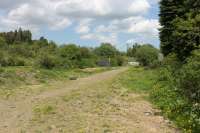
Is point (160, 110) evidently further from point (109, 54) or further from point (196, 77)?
point (109, 54)

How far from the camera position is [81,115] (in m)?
13.4

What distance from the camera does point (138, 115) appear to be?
45.5ft

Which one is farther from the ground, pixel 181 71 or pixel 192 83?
pixel 181 71

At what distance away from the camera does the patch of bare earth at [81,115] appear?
11430mm

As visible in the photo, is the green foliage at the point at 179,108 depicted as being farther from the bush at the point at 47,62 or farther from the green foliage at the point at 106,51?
the green foliage at the point at 106,51

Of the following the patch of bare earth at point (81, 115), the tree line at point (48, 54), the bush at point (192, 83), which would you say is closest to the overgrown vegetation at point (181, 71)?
the bush at point (192, 83)

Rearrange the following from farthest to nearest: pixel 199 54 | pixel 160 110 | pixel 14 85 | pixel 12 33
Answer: pixel 12 33
pixel 14 85
pixel 199 54
pixel 160 110

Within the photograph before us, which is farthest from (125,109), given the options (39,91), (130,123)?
(39,91)

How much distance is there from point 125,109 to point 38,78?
50.4 ft

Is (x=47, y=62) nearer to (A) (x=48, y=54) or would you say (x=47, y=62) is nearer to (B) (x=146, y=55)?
(A) (x=48, y=54)

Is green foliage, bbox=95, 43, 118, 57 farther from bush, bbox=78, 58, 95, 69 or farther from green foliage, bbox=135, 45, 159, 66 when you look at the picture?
green foliage, bbox=135, 45, 159, 66

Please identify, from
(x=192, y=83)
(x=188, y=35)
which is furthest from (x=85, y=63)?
(x=192, y=83)

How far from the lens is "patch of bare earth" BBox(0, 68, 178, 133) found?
11430 mm

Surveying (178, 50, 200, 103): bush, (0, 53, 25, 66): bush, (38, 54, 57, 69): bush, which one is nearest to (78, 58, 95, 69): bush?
(38, 54, 57, 69): bush
